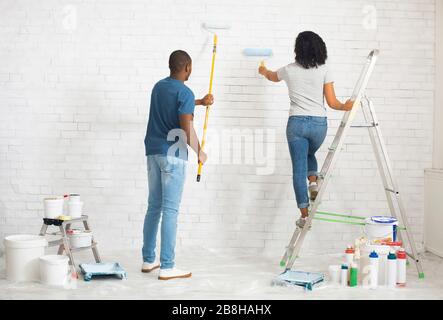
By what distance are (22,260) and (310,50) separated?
234 centimetres

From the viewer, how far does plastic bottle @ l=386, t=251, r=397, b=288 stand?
12.6 ft

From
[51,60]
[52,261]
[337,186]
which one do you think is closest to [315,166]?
[337,186]

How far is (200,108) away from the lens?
4.96 meters

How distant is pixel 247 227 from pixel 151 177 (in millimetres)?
1209

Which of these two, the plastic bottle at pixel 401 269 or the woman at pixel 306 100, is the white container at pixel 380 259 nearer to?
the plastic bottle at pixel 401 269

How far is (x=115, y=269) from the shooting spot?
4.02 m

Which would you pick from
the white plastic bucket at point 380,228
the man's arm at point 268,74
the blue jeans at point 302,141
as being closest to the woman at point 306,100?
the blue jeans at point 302,141

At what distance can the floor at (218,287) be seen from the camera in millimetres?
3596

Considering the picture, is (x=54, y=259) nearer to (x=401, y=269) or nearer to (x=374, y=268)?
(x=374, y=268)

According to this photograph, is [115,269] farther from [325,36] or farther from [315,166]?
[325,36]

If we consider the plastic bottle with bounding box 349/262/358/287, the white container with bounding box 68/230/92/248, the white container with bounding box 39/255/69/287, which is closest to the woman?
the plastic bottle with bounding box 349/262/358/287

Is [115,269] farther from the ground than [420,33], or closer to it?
closer to it

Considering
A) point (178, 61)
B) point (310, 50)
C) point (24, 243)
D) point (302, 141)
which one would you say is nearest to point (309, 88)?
point (310, 50)

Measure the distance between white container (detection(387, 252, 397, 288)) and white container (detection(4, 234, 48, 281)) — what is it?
7.30ft
